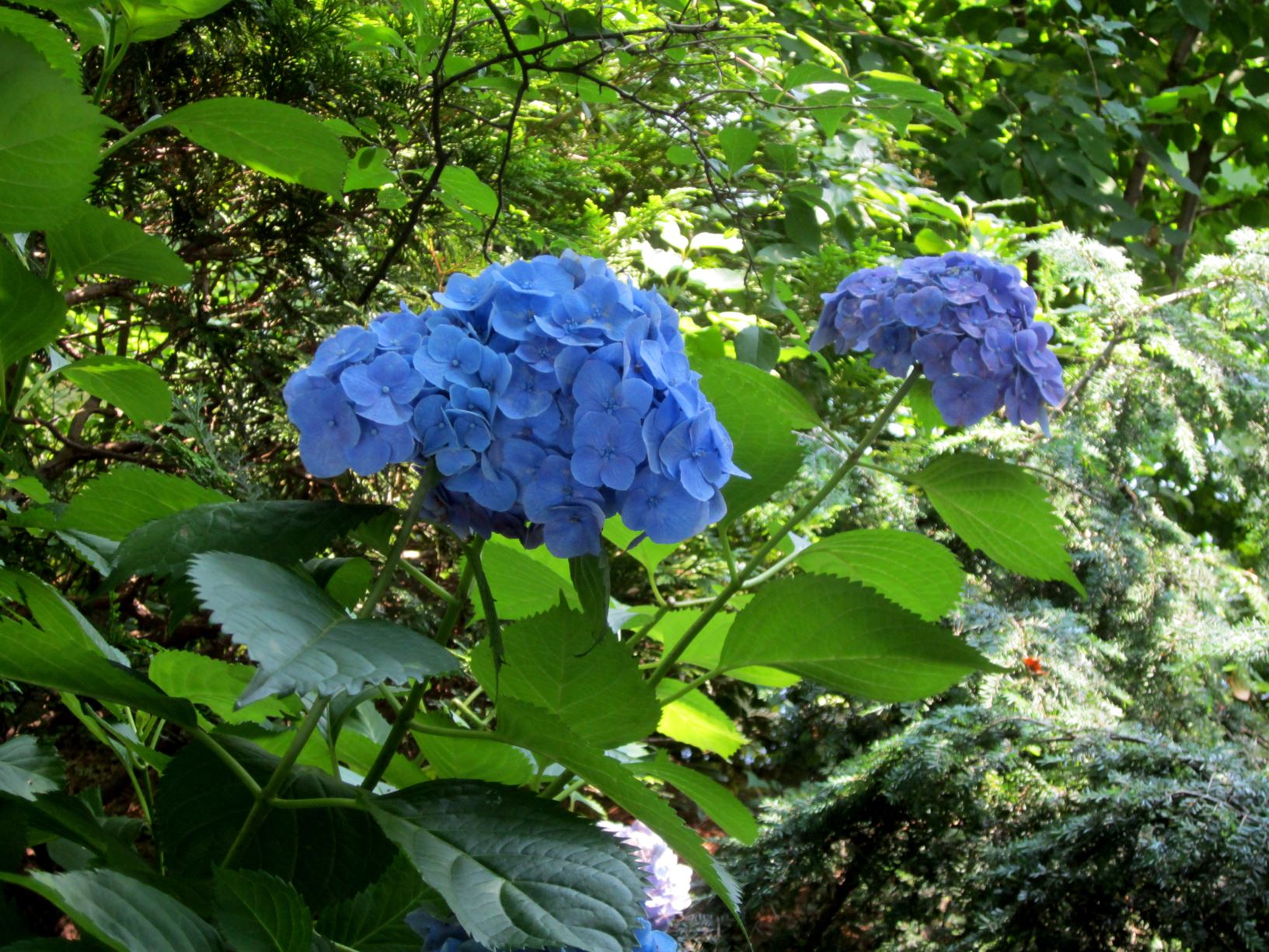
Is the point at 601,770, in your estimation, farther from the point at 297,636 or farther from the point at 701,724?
the point at 701,724

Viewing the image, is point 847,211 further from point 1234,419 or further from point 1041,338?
point 1041,338

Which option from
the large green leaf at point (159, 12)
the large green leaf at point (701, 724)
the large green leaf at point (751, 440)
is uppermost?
the large green leaf at point (159, 12)

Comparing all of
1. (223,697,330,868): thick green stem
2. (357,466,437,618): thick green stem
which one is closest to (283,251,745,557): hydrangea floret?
(357,466,437,618): thick green stem

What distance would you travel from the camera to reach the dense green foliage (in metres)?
0.59

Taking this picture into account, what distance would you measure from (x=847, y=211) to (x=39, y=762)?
215 cm

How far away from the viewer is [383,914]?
25.1 inches

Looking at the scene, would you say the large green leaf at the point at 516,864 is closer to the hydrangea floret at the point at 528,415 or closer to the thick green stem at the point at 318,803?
the thick green stem at the point at 318,803

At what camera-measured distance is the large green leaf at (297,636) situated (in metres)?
0.45

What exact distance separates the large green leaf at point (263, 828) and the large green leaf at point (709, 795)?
8.2 inches

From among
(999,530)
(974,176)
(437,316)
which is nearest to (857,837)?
(999,530)

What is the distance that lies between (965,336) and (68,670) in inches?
28.2

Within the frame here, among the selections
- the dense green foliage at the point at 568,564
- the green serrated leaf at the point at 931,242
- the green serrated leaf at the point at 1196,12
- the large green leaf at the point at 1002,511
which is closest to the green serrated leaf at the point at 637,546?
the dense green foliage at the point at 568,564

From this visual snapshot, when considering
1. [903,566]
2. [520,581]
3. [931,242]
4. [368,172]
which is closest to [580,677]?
[520,581]

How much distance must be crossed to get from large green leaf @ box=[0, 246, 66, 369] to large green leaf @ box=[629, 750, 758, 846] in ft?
1.70
